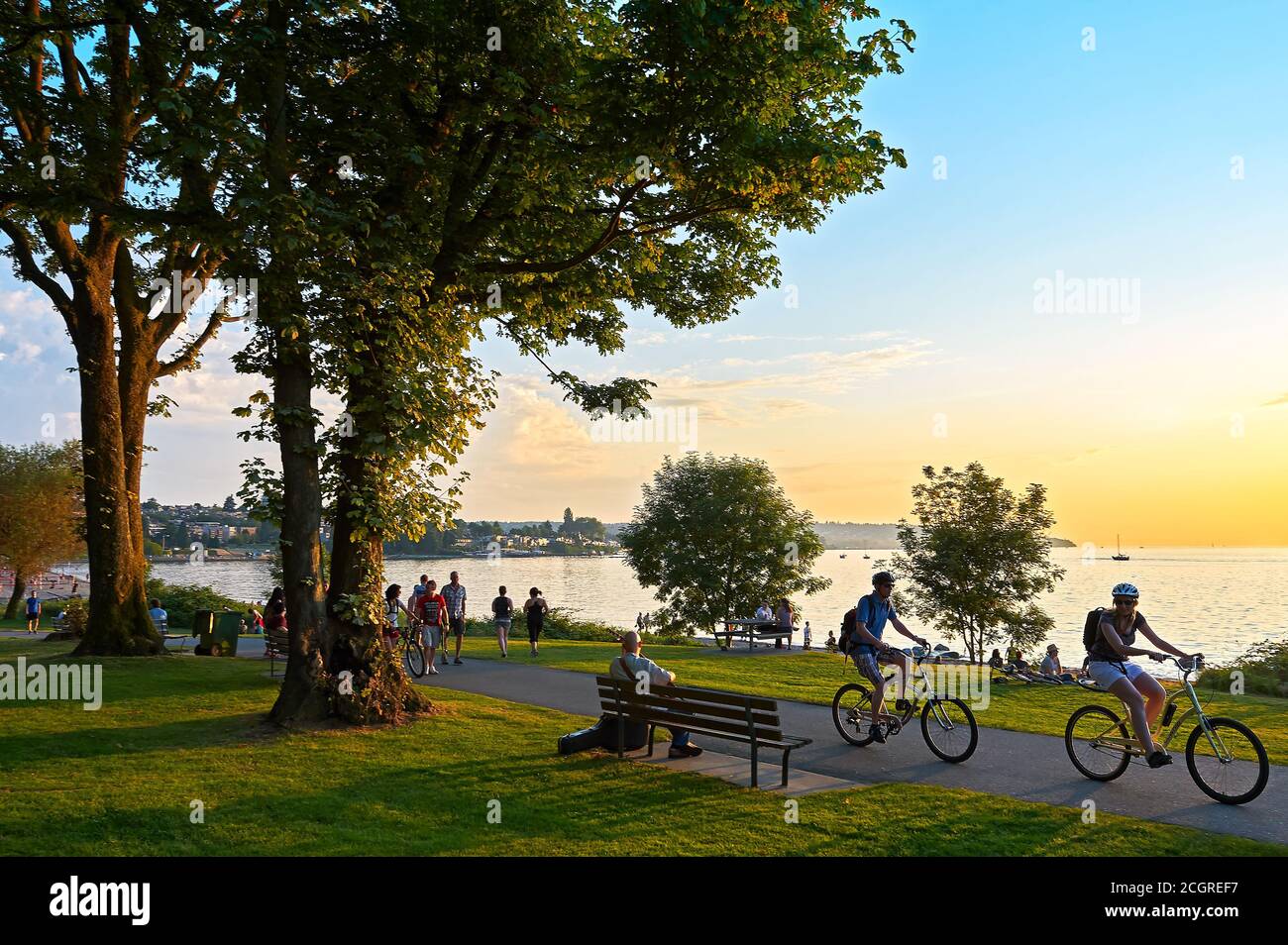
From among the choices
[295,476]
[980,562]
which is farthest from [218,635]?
[980,562]

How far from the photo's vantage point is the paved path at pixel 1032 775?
7648mm

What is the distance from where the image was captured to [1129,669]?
28.1 ft

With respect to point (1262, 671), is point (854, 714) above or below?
above

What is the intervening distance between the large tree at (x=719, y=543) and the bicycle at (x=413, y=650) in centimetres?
2725

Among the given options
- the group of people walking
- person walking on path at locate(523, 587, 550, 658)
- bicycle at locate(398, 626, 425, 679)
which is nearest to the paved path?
the group of people walking

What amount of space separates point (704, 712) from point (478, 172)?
29.4 ft

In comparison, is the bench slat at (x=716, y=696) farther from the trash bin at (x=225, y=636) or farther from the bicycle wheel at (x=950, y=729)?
the trash bin at (x=225, y=636)

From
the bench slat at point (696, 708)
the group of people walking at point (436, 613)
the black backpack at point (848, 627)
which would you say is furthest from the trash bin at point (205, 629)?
the black backpack at point (848, 627)

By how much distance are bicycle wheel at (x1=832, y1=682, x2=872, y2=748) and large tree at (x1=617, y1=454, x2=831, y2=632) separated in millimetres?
32803

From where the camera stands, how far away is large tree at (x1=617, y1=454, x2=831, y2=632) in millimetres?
45438

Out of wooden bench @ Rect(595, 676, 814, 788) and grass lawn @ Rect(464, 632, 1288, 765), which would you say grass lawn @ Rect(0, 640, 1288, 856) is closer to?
wooden bench @ Rect(595, 676, 814, 788)

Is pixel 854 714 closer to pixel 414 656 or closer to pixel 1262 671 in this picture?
pixel 414 656

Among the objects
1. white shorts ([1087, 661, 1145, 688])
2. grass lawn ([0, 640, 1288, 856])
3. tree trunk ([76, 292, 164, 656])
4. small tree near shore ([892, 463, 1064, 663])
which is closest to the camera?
grass lawn ([0, 640, 1288, 856])

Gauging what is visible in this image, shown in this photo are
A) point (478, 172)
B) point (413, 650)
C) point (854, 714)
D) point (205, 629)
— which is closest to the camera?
point (854, 714)
